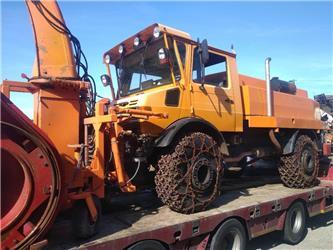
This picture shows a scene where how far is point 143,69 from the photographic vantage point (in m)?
5.93

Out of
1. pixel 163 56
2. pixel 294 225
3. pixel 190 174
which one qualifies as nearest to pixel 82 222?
pixel 190 174

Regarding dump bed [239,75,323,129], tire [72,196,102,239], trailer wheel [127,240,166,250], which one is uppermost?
dump bed [239,75,323,129]

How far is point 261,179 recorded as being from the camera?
8461 millimetres

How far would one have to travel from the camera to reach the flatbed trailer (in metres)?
3.95

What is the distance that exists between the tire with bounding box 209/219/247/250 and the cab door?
64.5 inches

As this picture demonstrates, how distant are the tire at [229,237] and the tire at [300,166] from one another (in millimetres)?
2484

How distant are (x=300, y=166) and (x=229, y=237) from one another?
2.97 metres

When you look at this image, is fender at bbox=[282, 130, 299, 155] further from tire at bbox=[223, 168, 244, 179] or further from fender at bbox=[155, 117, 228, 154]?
fender at bbox=[155, 117, 228, 154]

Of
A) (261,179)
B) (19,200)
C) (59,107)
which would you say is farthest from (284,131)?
(19,200)

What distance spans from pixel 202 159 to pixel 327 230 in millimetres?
3919

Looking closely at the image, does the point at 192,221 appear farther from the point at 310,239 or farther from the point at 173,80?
the point at 310,239

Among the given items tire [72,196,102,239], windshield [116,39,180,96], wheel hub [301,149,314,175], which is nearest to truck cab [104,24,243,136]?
windshield [116,39,180,96]

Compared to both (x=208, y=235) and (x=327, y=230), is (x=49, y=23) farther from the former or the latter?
(x=327, y=230)

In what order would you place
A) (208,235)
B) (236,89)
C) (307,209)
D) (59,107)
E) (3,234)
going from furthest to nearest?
(307,209)
(236,89)
(208,235)
(59,107)
(3,234)
